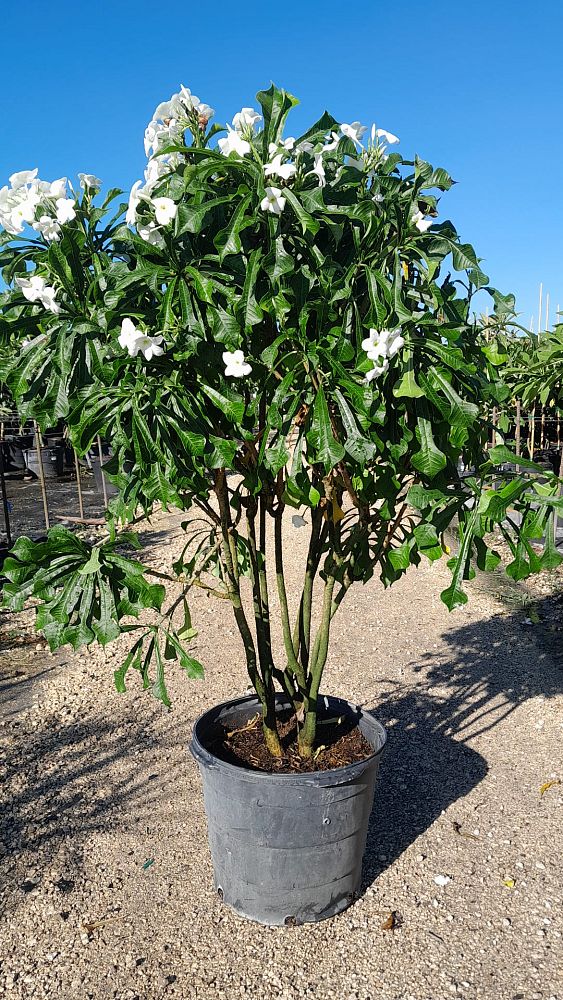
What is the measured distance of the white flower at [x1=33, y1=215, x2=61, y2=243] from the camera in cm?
169

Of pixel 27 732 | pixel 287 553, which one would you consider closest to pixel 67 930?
pixel 27 732

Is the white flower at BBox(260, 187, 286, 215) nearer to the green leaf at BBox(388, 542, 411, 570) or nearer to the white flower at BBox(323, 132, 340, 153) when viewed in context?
the white flower at BBox(323, 132, 340, 153)

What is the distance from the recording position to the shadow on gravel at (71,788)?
2680 millimetres

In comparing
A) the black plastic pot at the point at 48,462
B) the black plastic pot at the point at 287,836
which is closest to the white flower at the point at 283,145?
the black plastic pot at the point at 287,836

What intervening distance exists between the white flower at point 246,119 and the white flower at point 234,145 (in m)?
0.02

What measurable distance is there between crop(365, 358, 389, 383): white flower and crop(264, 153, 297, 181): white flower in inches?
16.7

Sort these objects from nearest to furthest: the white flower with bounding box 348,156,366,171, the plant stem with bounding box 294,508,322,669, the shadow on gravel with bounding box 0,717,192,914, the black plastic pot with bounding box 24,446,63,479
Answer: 1. the white flower with bounding box 348,156,366,171
2. the plant stem with bounding box 294,508,322,669
3. the shadow on gravel with bounding box 0,717,192,914
4. the black plastic pot with bounding box 24,446,63,479

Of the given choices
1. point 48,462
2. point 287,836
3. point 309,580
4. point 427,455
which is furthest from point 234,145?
point 48,462

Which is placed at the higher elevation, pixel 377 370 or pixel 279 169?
pixel 279 169

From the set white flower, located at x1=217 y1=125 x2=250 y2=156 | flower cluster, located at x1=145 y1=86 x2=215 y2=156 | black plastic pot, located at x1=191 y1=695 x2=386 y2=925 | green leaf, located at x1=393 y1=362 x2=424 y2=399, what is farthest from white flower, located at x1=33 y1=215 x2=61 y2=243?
black plastic pot, located at x1=191 y1=695 x2=386 y2=925

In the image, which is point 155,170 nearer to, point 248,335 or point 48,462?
point 248,335

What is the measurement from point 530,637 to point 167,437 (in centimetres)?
388

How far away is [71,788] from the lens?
3.12 meters

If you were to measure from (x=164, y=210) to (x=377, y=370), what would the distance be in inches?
22.3
